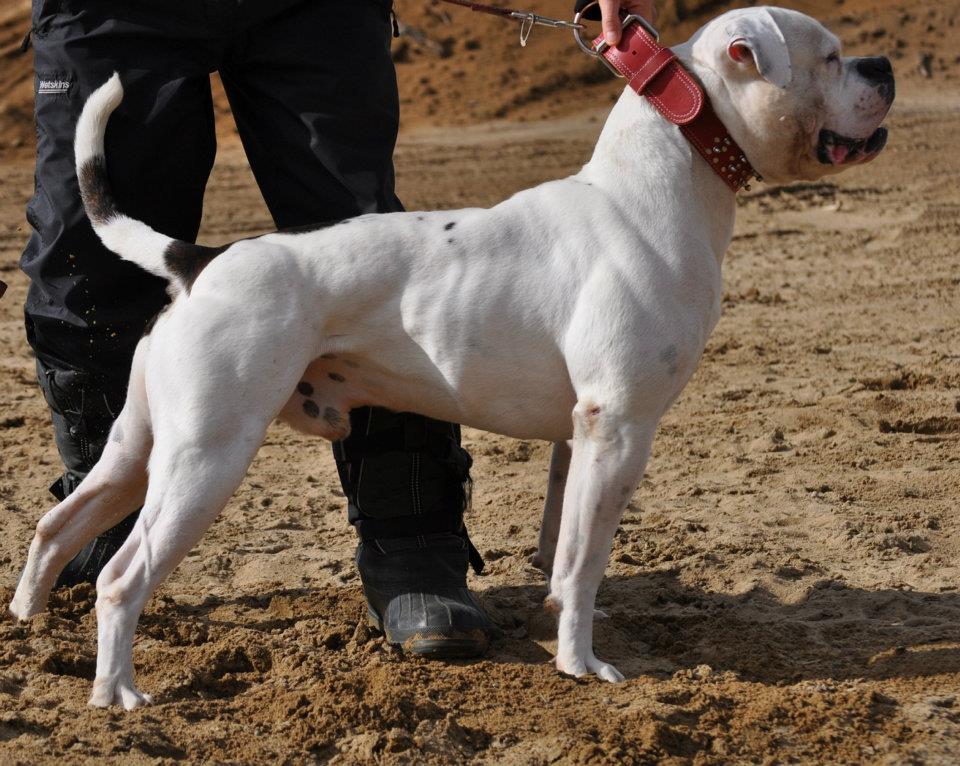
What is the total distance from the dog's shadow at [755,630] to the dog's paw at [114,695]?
949 millimetres

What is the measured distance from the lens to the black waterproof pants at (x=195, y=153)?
139 inches

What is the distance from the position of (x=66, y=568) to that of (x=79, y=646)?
548mm

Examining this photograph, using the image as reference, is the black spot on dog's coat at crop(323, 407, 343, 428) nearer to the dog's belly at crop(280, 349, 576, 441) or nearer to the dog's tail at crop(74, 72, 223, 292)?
the dog's belly at crop(280, 349, 576, 441)

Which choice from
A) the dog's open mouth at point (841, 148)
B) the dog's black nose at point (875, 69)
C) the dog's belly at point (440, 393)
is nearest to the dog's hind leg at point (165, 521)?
the dog's belly at point (440, 393)

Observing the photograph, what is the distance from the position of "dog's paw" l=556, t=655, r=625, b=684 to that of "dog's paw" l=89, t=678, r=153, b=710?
A: 1.00m

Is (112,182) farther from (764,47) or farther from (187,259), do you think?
(764,47)

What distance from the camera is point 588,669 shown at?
3.30m

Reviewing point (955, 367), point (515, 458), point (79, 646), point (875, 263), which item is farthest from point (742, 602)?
point (875, 263)

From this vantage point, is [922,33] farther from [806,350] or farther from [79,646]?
[79,646]

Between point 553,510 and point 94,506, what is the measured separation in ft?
4.07

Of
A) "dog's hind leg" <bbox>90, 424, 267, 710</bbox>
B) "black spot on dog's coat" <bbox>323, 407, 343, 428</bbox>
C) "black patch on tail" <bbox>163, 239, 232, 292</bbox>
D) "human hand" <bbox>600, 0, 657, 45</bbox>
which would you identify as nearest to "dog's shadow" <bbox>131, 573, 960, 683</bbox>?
"dog's hind leg" <bbox>90, 424, 267, 710</bbox>

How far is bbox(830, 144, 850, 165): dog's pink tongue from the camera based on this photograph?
332 centimetres

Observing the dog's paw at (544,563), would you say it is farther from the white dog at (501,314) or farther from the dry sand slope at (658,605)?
the white dog at (501,314)

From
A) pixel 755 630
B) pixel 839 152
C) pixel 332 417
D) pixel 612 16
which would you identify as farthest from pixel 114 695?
pixel 839 152
